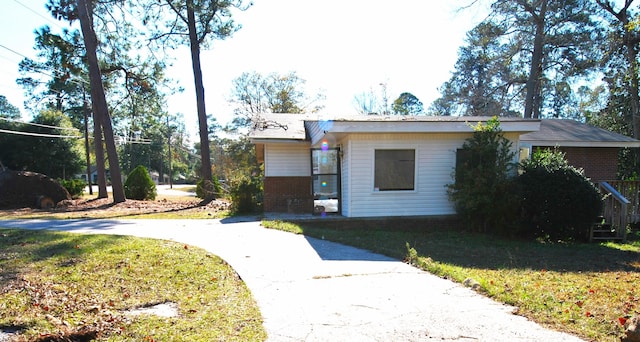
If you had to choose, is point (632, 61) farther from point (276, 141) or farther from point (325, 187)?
point (276, 141)

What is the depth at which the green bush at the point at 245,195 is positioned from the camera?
12586 mm

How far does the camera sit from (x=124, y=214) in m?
12.8

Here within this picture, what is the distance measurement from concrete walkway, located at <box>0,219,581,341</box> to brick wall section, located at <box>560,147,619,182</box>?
36.8 ft

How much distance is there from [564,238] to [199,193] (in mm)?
15135

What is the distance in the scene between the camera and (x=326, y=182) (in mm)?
11602

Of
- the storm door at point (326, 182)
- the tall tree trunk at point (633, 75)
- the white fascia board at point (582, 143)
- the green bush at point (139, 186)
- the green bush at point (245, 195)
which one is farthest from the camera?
the green bush at point (139, 186)

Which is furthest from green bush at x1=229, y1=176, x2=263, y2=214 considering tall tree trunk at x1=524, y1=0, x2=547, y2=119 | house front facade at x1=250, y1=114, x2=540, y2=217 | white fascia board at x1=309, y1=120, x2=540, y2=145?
tall tree trunk at x1=524, y1=0, x2=547, y2=119

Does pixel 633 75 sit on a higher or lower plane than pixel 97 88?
higher

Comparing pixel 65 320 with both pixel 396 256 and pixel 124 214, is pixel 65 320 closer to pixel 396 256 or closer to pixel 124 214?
pixel 396 256

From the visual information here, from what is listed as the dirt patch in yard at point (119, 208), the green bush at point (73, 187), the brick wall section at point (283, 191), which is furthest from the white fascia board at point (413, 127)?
the green bush at point (73, 187)

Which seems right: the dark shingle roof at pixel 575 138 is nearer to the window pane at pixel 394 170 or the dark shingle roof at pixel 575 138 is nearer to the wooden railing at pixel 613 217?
the wooden railing at pixel 613 217

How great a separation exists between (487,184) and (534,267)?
3.33 meters

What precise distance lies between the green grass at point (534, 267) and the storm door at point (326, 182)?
1.86 m

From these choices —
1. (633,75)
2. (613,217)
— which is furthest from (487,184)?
(633,75)
